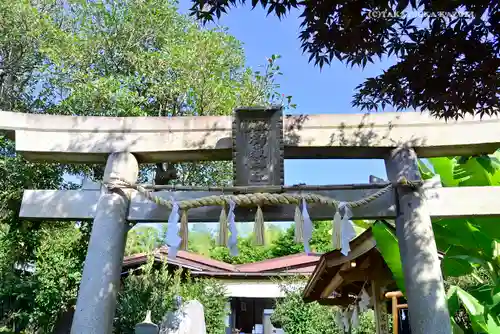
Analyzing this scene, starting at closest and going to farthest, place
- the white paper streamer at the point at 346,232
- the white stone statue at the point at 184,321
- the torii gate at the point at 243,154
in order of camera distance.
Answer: the white paper streamer at the point at 346,232
the torii gate at the point at 243,154
the white stone statue at the point at 184,321

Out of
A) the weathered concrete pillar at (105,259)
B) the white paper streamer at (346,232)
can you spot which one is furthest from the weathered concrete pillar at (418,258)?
the weathered concrete pillar at (105,259)

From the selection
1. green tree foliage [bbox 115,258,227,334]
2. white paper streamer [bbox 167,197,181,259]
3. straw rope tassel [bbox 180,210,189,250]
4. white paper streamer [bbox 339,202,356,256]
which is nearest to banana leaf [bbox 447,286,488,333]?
white paper streamer [bbox 339,202,356,256]

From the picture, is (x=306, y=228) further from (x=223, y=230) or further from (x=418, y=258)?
(x=418, y=258)

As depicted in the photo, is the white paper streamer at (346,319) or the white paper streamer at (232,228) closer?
the white paper streamer at (232,228)

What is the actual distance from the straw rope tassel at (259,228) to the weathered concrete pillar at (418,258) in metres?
1.46

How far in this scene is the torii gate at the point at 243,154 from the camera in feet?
14.9

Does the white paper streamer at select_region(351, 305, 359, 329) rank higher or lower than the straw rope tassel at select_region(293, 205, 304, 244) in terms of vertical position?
lower

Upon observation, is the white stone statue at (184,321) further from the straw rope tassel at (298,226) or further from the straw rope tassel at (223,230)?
the straw rope tassel at (298,226)

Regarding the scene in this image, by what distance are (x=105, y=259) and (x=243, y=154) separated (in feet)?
5.98

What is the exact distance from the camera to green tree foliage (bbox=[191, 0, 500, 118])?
3.19 m

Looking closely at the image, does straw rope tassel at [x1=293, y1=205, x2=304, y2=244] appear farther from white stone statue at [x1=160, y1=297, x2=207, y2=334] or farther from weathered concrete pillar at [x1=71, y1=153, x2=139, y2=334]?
white stone statue at [x1=160, y1=297, x2=207, y2=334]

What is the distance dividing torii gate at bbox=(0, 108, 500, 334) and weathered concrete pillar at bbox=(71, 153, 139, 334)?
0.03 ft

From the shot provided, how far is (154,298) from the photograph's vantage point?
11070 millimetres

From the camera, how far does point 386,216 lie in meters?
4.68
